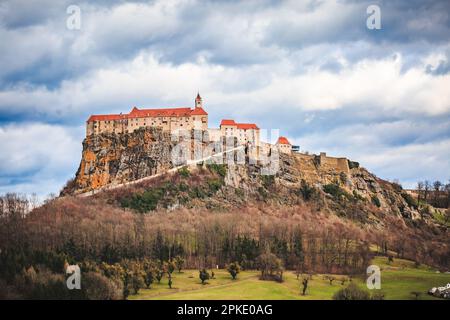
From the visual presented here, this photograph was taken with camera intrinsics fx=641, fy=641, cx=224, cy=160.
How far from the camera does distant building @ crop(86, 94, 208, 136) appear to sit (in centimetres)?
14375

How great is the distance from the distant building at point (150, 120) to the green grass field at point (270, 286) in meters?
49.7

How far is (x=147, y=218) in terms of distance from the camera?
396 ft

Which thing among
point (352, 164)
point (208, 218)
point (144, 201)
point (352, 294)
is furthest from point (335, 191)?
point (352, 294)

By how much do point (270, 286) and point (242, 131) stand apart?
65.3 metres

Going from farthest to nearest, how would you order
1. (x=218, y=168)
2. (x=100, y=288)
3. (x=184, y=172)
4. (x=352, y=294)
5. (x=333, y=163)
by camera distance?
(x=333, y=163)
(x=218, y=168)
(x=184, y=172)
(x=352, y=294)
(x=100, y=288)

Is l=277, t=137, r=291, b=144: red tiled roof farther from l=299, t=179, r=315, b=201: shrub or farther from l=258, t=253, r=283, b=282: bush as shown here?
l=258, t=253, r=283, b=282: bush

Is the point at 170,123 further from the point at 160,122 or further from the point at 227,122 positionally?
the point at 227,122

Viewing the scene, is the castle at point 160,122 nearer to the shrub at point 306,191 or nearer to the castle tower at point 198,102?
the castle tower at point 198,102

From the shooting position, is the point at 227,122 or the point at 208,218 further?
the point at 227,122

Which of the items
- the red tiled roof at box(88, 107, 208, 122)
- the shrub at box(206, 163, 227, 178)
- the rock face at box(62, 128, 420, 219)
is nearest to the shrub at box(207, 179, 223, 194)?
the rock face at box(62, 128, 420, 219)

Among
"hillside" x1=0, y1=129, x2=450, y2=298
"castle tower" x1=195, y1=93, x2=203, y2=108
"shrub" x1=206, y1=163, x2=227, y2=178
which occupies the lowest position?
"hillside" x1=0, y1=129, x2=450, y2=298

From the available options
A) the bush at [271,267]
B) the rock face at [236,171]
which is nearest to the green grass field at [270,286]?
the bush at [271,267]

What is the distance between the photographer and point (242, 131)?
15025 cm

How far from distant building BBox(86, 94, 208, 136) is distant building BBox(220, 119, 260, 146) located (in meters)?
5.29
